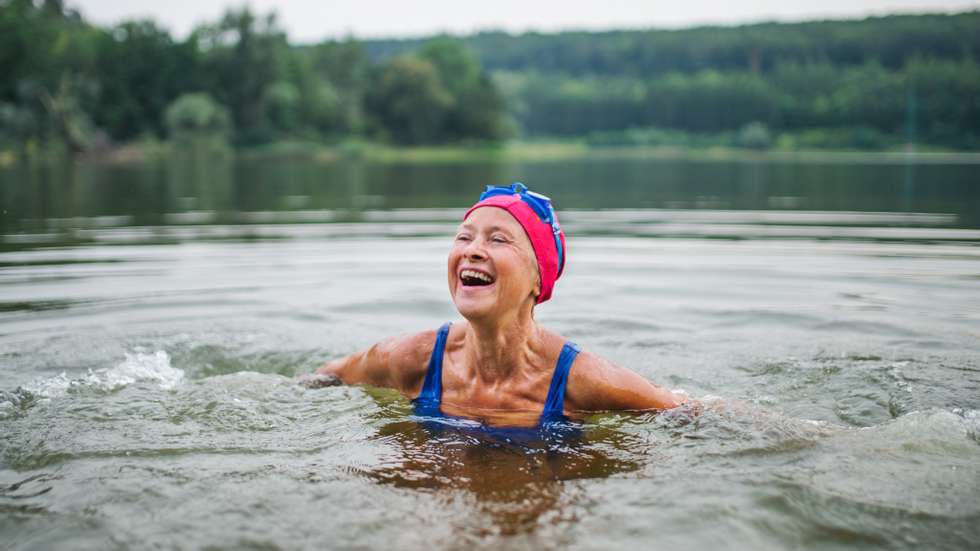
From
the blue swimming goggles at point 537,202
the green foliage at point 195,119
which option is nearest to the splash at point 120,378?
the blue swimming goggles at point 537,202

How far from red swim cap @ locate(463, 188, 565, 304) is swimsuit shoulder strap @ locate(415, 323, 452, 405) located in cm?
69

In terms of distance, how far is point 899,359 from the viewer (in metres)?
6.90

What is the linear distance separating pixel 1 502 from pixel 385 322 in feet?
16.4

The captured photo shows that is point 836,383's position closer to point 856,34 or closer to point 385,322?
point 385,322

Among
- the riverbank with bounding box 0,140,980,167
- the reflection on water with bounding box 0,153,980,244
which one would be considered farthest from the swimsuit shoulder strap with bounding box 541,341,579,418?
the riverbank with bounding box 0,140,980,167

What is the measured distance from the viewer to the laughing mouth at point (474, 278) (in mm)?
4551

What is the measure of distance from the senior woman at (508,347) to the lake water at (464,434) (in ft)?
0.79

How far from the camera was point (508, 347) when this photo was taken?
485cm

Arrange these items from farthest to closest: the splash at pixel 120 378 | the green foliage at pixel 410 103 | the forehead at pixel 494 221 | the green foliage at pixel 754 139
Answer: the green foliage at pixel 410 103
the green foliage at pixel 754 139
the splash at pixel 120 378
the forehead at pixel 494 221

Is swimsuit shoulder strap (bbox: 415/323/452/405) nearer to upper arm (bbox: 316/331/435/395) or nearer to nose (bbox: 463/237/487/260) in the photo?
upper arm (bbox: 316/331/435/395)

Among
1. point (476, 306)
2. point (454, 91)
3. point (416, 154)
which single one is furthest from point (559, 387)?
point (454, 91)

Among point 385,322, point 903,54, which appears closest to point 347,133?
point 903,54

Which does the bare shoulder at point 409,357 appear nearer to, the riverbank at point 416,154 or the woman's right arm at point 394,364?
the woman's right arm at point 394,364

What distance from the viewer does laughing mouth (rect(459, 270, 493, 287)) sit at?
14.9 feet
